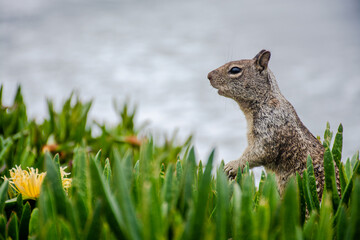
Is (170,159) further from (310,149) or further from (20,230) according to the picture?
(20,230)

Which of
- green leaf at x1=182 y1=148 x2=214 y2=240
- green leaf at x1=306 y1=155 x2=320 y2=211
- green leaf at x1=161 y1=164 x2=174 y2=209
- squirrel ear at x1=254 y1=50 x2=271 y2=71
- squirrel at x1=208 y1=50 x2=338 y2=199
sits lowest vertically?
green leaf at x1=182 y1=148 x2=214 y2=240

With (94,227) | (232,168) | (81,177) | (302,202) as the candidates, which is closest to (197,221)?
(94,227)

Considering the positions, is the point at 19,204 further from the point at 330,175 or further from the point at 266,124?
the point at 266,124

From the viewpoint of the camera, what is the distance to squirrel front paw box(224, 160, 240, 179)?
170 cm

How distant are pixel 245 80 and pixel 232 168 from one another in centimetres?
56

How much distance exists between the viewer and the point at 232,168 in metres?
1.73

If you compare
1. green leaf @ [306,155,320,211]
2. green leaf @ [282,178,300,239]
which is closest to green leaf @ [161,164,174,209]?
green leaf @ [282,178,300,239]

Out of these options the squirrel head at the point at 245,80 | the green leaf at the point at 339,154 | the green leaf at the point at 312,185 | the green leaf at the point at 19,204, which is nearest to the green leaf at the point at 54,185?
the green leaf at the point at 19,204

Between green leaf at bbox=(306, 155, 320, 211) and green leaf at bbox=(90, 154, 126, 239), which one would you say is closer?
green leaf at bbox=(90, 154, 126, 239)

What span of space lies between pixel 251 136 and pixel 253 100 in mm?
210

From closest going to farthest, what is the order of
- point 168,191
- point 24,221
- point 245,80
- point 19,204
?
point 168,191 → point 24,221 → point 19,204 → point 245,80

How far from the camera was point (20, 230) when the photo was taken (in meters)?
0.86

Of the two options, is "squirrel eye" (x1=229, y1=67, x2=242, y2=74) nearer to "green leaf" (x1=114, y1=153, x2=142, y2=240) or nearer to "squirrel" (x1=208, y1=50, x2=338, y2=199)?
"squirrel" (x1=208, y1=50, x2=338, y2=199)

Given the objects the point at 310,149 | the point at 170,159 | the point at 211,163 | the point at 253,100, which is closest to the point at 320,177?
the point at 310,149
